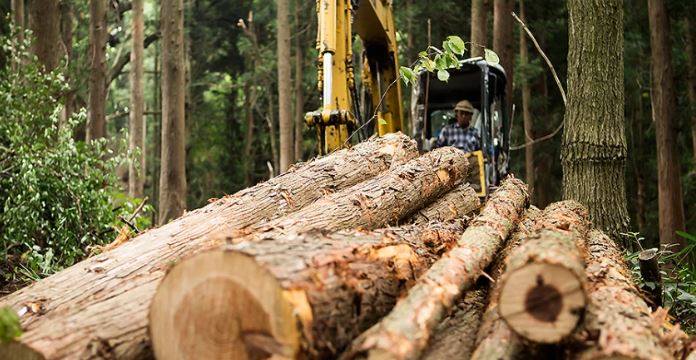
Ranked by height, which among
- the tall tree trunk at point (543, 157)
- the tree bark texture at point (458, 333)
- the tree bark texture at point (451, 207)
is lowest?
the tall tree trunk at point (543, 157)

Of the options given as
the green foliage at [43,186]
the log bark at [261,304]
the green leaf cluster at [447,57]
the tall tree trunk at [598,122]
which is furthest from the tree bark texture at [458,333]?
the green foliage at [43,186]

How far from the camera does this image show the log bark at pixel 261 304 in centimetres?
257

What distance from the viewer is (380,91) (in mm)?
9734

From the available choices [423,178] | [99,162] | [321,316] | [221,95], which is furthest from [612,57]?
[221,95]

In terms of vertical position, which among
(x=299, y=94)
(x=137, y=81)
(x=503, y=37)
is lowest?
(x=299, y=94)

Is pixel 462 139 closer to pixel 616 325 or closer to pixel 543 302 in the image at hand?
pixel 616 325

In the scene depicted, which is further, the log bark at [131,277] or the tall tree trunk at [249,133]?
the tall tree trunk at [249,133]

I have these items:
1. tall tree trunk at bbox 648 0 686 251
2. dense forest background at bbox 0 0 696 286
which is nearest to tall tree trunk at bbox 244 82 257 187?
dense forest background at bbox 0 0 696 286

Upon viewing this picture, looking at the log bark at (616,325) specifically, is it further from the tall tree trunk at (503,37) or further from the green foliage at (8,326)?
the tall tree trunk at (503,37)

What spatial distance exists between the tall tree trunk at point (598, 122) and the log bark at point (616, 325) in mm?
2997

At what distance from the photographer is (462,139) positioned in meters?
9.70

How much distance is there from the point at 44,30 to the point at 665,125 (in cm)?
1213

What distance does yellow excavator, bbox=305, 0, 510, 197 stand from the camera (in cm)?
680

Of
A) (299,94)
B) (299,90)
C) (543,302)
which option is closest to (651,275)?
(543,302)
